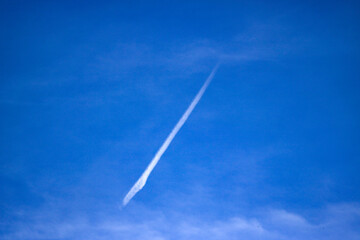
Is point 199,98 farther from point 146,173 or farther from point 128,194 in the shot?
point 128,194

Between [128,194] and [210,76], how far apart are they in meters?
3.45

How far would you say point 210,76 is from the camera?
8469 millimetres

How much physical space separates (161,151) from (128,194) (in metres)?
1.27

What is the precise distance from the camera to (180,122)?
8.37 meters

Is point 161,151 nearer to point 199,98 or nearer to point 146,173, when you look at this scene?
point 146,173

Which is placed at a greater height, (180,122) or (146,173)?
(180,122)

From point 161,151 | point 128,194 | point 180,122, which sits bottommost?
point 128,194

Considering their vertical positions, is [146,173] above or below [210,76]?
below

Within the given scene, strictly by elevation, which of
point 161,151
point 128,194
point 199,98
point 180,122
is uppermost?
point 199,98

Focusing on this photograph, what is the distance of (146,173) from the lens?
8195 millimetres

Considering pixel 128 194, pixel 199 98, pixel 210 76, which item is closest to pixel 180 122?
pixel 199 98

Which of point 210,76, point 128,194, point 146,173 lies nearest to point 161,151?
point 146,173

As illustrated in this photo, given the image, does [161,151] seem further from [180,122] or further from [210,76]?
[210,76]

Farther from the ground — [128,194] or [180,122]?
[180,122]
